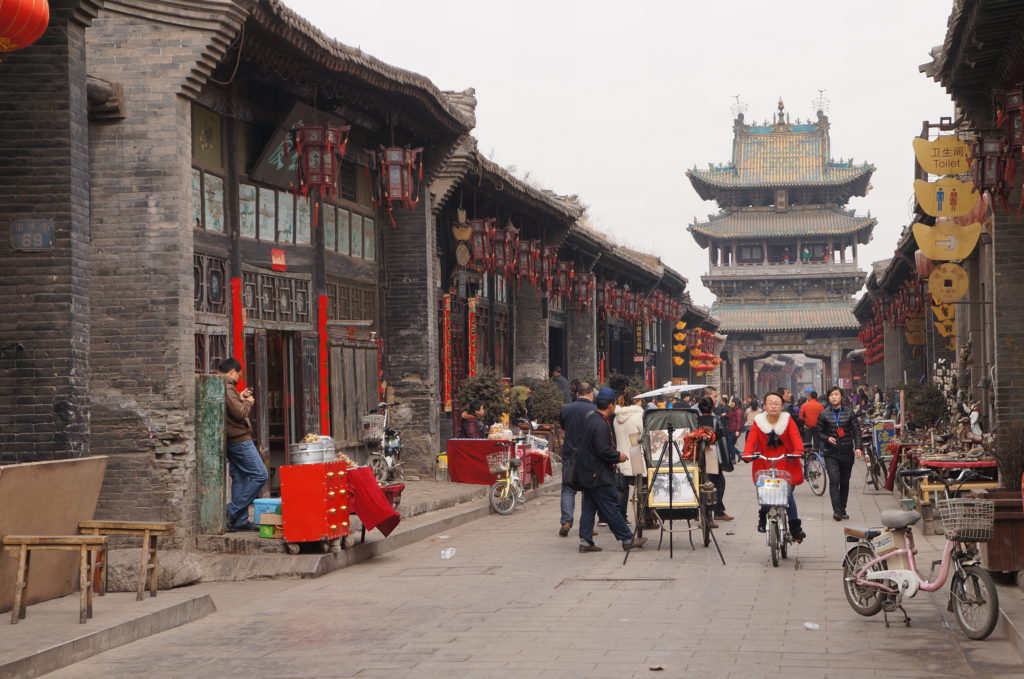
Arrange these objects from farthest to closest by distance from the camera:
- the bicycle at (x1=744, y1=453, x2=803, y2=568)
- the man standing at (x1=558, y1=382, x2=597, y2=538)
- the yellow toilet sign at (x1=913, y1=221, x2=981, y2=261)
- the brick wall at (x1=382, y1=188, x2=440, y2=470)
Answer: the brick wall at (x1=382, y1=188, x2=440, y2=470) < the yellow toilet sign at (x1=913, y1=221, x2=981, y2=261) < the man standing at (x1=558, y1=382, x2=597, y2=538) < the bicycle at (x1=744, y1=453, x2=803, y2=568)

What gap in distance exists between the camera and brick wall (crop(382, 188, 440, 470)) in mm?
18844

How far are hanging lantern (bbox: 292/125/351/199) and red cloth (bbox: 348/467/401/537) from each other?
3839mm

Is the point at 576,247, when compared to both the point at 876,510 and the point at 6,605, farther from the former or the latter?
the point at 6,605

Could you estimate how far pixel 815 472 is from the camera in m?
19.9

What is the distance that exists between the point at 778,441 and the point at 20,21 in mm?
7207

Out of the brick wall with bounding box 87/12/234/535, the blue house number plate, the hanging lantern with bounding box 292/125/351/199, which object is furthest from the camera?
the hanging lantern with bounding box 292/125/351/199

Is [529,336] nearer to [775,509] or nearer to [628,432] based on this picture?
[628,432]

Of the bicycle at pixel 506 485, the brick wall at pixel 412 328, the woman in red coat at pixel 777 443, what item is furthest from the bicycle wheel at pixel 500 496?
the woman in red coat at pixel 777 443

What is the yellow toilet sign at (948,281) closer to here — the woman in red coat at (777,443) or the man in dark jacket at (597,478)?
the woman in red coat at (777,443)

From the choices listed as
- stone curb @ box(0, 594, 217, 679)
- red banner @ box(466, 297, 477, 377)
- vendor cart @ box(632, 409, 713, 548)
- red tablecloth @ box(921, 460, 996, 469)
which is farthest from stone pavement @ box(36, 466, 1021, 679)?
red banner @ box(466, 297, 477, 377)

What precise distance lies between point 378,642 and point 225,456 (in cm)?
468

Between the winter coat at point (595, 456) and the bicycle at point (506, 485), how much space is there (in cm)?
409

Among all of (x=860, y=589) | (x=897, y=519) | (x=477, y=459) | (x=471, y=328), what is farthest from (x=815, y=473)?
(x=897, y=519)

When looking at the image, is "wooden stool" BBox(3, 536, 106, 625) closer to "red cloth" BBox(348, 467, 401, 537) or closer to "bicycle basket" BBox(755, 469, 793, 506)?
"red cloth" BBox(348, 467, 401, 537)
